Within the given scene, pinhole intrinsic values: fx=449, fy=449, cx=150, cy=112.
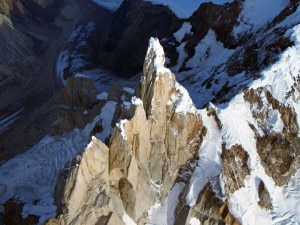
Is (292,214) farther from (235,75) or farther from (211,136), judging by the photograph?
(235,75)


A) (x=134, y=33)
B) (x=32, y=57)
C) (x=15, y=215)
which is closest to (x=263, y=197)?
(x=15, y=215)

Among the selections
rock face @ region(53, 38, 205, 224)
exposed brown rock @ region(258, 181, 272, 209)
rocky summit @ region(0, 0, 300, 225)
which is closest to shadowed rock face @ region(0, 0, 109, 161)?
rocky summit @ region(0, 0, 300, 225)

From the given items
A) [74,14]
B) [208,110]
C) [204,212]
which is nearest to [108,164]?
[204,212]

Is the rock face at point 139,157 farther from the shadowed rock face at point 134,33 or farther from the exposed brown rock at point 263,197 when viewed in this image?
the shadowed rock face at point 134,33

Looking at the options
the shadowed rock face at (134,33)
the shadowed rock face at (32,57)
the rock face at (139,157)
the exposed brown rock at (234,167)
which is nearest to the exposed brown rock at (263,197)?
the exposed brown rock at (234,167)

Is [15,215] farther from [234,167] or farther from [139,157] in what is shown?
[234,167]

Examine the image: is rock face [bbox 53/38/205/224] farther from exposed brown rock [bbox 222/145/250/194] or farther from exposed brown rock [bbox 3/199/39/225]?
exposed brown rock [bbox 3/199/39/225]
